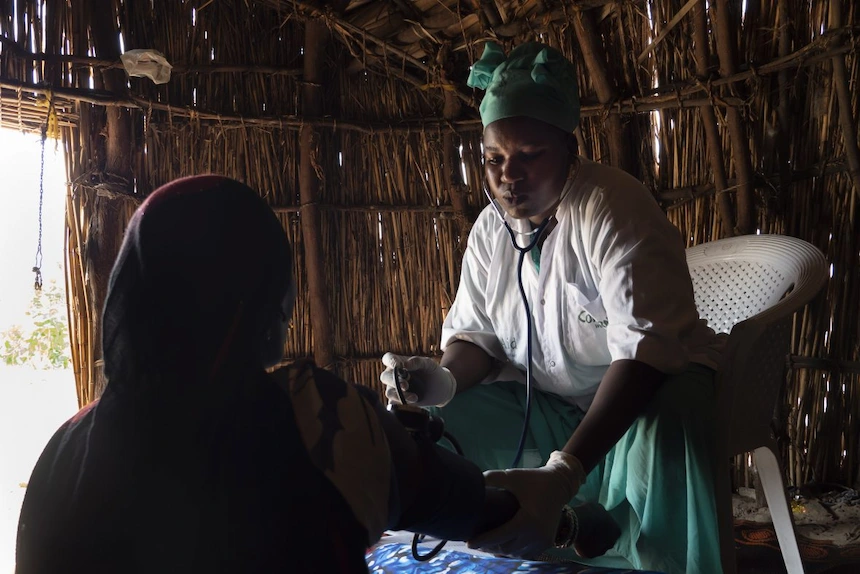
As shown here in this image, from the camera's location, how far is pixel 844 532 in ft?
6.88

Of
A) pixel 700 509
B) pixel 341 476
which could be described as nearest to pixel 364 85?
pixel 700 509

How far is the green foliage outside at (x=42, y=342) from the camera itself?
13.3ft

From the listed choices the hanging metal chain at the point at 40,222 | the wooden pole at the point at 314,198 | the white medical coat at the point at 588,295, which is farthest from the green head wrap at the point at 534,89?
the hanging metal chain at the point at 40,222

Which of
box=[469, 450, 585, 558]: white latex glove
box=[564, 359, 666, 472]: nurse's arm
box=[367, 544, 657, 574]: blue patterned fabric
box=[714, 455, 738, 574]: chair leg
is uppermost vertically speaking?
box=[564, 359, 666, 472]: nurse's arm

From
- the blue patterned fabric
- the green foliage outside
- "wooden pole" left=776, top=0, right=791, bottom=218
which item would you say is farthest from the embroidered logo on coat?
the green foliage outside

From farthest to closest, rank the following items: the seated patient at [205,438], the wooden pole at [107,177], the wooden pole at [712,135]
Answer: the wooden pole at [107,177]
the wooden pole at [712,135]
the seated patient at [205,438]

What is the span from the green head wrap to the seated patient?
37.4 inches

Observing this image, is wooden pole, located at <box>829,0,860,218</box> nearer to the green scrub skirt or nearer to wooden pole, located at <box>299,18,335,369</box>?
the green scrub skirt

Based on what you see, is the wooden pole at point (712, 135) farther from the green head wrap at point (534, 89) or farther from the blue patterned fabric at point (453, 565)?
the blue patterned fabric at point (453, 565)

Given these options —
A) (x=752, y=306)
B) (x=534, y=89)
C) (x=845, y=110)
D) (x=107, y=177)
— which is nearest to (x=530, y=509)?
(x=534, y=89)

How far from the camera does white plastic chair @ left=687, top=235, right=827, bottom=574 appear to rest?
1.46 m

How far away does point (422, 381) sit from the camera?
5.32 feet

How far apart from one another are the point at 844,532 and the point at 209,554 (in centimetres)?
198

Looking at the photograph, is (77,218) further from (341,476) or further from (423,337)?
(341,476)
